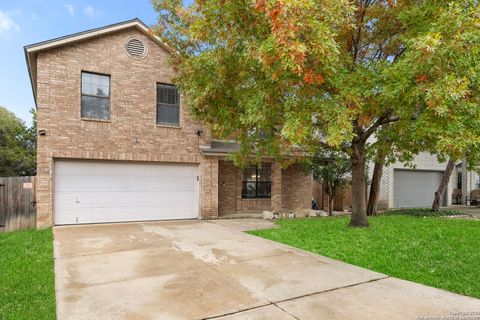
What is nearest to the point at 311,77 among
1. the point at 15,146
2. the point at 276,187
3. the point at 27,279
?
the point at 27,279

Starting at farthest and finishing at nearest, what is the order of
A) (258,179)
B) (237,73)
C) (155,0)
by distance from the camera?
(258,179) < (155,0) < (237,73)

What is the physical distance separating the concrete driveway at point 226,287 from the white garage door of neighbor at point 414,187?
15612 millimetres

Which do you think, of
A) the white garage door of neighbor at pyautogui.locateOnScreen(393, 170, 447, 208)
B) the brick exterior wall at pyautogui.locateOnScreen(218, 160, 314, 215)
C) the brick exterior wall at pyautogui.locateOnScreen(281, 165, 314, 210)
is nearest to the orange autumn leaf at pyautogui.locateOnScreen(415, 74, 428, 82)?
the brick exterior wall at pyautogui.locateOnScreen(218, 160, 314, 215)

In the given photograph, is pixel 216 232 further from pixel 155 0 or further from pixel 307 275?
pixel 155 0

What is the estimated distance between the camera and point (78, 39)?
1123 cm

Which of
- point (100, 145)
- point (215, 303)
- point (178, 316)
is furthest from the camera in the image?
point (100, 145)

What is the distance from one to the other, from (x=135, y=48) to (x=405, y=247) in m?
11.3

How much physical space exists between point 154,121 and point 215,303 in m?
9.44

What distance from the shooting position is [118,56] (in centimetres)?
1198

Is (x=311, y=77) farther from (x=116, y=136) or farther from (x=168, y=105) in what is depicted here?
(x=116, y=136)

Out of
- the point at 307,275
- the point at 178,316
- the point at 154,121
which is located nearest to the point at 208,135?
the point at 154,121

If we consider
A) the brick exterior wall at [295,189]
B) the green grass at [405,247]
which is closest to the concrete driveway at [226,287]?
the green grass at [405,247]

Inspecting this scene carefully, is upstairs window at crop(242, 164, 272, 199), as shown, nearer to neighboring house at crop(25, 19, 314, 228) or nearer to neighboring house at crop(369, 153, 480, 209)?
neighboring house at crop(25, 19, 314, 228)

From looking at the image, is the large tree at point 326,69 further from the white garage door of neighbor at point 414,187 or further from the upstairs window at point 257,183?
the white garage door of neighbor at point 414,187
